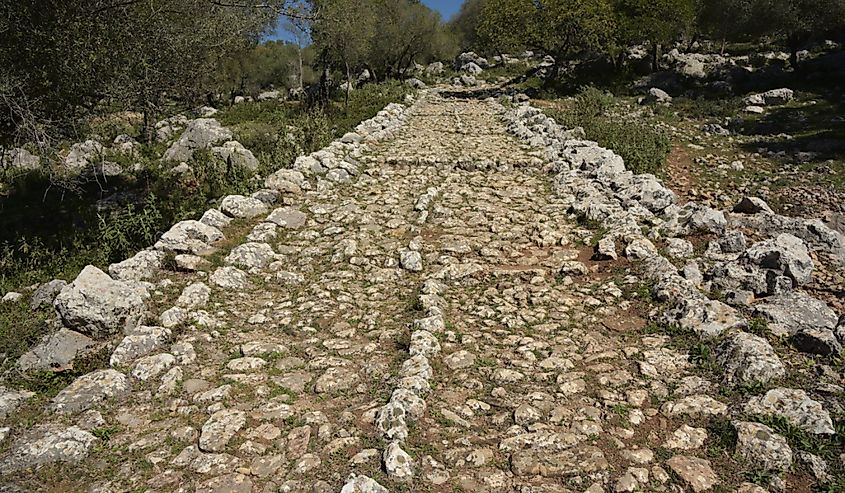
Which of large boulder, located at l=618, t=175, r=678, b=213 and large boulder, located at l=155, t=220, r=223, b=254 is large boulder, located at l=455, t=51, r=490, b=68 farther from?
large boulder, located at l=155, t=220, r=223, b=254

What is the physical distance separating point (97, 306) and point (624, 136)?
16736 millimetres

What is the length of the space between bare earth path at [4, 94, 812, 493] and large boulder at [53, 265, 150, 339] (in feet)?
2.16

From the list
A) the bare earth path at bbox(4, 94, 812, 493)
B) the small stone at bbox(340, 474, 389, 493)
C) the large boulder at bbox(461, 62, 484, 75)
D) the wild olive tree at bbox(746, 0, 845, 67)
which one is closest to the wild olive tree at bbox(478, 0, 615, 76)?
the wild olive tree at bbox(746, 0, 845, 67)

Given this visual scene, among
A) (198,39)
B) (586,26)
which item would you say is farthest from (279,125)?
(586,26)

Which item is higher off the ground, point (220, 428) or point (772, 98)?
point (772, 98)

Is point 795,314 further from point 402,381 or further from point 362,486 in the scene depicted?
point 362,486

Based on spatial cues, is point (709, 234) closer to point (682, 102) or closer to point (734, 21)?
point (682, 102)

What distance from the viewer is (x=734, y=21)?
36.1 meters

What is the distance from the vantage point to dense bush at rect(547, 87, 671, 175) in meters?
16.2

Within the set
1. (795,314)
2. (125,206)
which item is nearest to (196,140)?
(125,206)

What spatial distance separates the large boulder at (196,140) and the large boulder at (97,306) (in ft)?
44.6

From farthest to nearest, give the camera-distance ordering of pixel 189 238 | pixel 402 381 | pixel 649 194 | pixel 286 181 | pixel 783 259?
pixel 286 181, pixel 649 194, pixel 189 238, pixel 783 259, pixel 402 381

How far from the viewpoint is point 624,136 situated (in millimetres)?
18609

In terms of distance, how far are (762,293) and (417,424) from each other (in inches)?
219
